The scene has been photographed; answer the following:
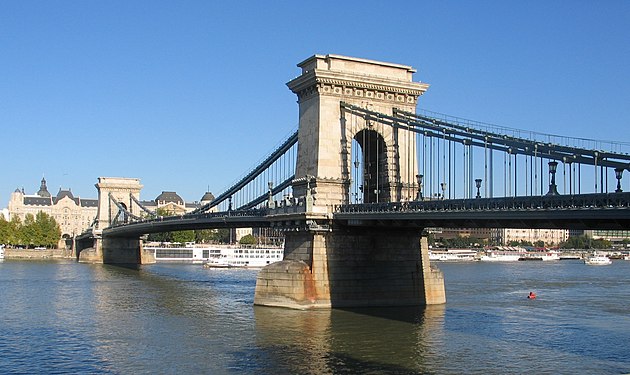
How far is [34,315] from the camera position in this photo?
49.0 m

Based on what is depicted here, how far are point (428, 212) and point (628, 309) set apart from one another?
21.8 metres

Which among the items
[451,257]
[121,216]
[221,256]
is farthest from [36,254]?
[451,257]

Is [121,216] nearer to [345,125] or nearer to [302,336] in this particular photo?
[345,125]

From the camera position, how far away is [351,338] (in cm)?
3881

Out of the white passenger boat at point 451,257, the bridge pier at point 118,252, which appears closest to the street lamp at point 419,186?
the bridge pier at point 118,252

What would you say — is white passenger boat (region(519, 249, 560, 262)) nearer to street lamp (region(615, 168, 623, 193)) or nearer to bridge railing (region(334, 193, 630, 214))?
bridge railing (region(334, 193, 630, 214))

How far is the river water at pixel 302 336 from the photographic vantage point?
32594 mm

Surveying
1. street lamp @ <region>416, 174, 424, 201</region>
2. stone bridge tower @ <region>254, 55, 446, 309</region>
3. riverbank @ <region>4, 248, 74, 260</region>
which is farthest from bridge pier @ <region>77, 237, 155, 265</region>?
street lamp @ <region>416, 174, 424, 201</region>

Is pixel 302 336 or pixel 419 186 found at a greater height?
pixel 419 186

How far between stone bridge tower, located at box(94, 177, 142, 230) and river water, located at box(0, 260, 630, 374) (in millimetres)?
86301

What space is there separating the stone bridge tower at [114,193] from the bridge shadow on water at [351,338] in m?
104

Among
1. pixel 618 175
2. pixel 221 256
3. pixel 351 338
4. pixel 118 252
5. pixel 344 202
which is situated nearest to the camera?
pixel 618 175

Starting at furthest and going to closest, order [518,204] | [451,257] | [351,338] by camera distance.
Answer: [451,257]
[351,338]
[518,204]

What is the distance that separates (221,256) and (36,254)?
1710 inches
